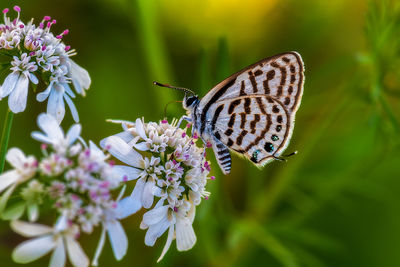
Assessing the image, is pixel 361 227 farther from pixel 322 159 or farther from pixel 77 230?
pixel 77 230

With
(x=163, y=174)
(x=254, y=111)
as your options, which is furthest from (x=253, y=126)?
(x=163, y=174)

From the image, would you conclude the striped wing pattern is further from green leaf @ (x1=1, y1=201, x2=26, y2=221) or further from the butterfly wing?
green leaf @ (x1=1, y1=201, x2=26, y2=221)

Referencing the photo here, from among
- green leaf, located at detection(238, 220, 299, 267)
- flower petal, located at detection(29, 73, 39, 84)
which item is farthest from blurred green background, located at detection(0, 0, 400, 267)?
flower petal, located at detection(29, 73, 39, 84)

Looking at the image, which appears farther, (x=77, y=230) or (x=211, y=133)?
(x=211, y=133)

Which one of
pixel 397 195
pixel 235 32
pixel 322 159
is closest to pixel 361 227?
pixel 397 195

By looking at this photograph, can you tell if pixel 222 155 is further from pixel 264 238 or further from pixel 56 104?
pixel 264 238

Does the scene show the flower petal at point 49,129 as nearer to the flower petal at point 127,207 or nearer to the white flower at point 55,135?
the white flower at point 55,135
